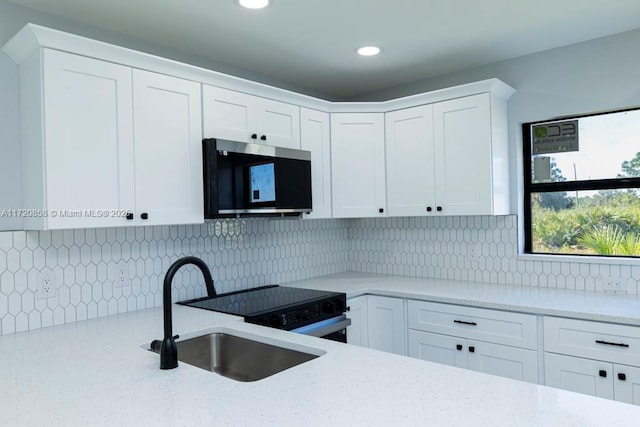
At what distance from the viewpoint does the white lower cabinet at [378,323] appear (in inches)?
120

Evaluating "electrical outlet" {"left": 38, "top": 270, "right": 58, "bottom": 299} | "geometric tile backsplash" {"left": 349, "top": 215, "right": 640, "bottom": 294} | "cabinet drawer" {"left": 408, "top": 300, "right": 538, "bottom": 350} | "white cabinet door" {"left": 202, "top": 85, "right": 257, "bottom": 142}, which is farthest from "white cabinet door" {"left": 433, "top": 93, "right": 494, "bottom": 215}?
"electrical outlet" {"left": 38, "top": 270, "right": 58, "bottom": 299}

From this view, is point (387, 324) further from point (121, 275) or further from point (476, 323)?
point (121, 275)

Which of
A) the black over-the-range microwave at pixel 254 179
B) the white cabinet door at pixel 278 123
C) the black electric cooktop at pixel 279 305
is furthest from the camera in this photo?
the white cabinet door at pixel 278 123

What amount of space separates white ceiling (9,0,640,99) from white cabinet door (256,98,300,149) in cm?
35

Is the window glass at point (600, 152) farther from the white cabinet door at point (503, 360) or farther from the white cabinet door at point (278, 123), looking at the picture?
the white cabinet door at point (278, 123)

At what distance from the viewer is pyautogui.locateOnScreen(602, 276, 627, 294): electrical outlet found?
2750 mm

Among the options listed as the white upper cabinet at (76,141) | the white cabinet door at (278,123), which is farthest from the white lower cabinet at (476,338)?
the white upper cabinet at (76,141)

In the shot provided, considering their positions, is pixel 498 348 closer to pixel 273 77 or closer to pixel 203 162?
pixel 203 162

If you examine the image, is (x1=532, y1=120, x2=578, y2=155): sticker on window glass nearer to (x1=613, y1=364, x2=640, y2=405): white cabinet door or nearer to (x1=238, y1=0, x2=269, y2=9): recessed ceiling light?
(x1=613, y1=364, x2=640, y2=405): white cabinet door

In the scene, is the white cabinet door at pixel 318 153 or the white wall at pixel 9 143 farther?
the white cabinet door at pixel 318 153

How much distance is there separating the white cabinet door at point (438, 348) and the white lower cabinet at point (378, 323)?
79mm

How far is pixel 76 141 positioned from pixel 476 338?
2.43m

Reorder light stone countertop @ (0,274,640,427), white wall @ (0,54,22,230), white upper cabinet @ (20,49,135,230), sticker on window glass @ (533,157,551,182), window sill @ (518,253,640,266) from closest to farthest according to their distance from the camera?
1. light stone countertop @ (0,274,640,427)
2. white upper cabinet @ (20,49,135,230)
3. white wall @ (0,54,22,230)
4. window sill @ (518,253,640,266)
5. sticker on window glass @ (533,157,551,182)

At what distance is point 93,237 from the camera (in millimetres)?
2383
